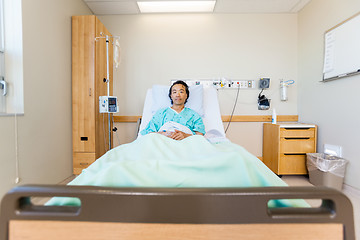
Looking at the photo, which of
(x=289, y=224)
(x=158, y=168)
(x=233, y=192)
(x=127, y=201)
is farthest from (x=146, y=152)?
(x=289, y=224)

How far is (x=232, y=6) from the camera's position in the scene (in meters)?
2.68

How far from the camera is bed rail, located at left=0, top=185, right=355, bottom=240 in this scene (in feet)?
1.69

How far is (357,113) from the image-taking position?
1882mm

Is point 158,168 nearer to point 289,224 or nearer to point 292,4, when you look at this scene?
point 289,224

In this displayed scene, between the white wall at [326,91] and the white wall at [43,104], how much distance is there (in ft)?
10.4

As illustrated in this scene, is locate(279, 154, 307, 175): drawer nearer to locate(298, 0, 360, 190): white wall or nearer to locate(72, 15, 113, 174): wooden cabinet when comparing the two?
locate(298, 0, 360, 190): white wall

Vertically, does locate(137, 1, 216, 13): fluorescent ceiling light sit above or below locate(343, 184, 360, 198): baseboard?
above

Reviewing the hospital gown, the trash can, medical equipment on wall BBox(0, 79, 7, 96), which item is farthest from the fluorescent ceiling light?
the trash can

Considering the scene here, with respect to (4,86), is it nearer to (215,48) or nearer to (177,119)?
(177,119)

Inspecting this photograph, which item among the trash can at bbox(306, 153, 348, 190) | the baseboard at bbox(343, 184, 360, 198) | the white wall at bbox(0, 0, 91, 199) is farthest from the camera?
the trash can at bbox(306, 153, 348, 190)

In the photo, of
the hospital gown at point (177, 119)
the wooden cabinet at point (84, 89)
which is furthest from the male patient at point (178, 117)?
the wooden cabinet at point (84, 89)

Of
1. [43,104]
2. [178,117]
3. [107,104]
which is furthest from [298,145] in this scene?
[43,104]

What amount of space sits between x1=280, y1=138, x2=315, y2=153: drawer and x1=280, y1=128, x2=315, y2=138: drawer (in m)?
0.05

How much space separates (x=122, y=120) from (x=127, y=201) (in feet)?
8.22
